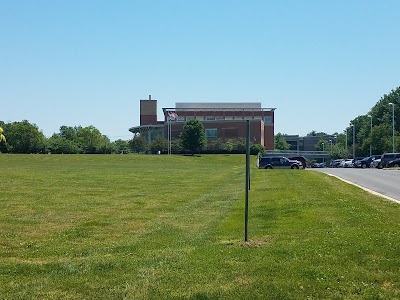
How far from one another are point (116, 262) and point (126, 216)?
696 centimetres

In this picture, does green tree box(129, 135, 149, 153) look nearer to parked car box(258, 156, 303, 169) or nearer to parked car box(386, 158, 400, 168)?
parked car box(258, 156, 303, 169)

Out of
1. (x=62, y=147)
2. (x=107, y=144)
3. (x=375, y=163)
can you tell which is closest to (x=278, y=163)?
(x=375, y=163)

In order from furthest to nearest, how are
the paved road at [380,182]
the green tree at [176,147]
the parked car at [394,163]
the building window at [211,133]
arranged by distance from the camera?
the building window at [211,133]
the green tree at [176,147]
the parked car at [394,163]
the paved road at [380,182]

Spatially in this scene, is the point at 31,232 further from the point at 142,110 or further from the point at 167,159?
the point at 142,110

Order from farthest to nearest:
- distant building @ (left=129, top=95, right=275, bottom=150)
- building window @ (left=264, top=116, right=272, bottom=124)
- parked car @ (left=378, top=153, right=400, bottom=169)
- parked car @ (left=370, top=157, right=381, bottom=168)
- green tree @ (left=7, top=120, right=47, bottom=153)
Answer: building window @ (left=264, top=116, right=272, bottom=124) < distant building @ (left=129, top=95, right=275, bottom=150) < green tree @ (left=7, top=120, right=47, bottom=153) < parked car @ (left=370, top=157, right=381, bottom=168) < parked car @ (left=378, top=153, right=400, bottom=169)

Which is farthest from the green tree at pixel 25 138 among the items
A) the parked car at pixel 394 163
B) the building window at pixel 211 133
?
the parked car at pixel 394 163

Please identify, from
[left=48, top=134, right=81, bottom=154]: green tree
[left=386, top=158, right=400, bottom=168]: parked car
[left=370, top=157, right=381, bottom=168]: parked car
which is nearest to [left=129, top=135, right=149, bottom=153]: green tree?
[left=48, top=134, right=81, bottom=154]: green tree

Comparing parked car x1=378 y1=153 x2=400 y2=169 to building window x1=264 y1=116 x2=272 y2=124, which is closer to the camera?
parked car x1=378 y1=153 x2=400 y2=169

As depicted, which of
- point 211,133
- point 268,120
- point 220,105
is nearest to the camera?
point 211,133

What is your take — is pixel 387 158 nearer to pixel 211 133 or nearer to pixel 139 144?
pixel 139 144

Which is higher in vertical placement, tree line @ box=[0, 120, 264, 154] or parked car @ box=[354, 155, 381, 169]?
tree line @ box=[0, 120, 264, 154]

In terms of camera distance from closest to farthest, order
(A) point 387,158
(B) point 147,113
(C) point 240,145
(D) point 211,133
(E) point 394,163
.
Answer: (E) point 394,163 < (A) point 387,158 < (C) point 240,145 < (D) point 211,133 < (B) point 147,113

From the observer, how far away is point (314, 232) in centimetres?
1048

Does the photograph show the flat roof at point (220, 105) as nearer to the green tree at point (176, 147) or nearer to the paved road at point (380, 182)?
the green tree at point (176, 147)
